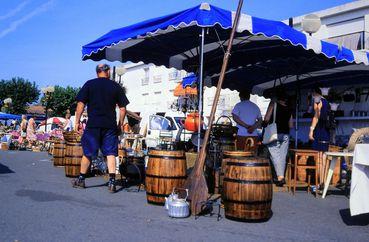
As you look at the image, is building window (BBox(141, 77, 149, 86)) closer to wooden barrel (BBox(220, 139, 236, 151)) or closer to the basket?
the basket

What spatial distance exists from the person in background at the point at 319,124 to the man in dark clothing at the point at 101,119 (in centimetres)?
379

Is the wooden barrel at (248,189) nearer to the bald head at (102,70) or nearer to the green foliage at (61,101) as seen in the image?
the bald head at (102,70)

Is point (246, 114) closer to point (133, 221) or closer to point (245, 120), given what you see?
point (245, 120)

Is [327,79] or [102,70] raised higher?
[327,79]

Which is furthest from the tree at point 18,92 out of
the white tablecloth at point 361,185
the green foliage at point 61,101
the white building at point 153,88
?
the white tablecloth at point 361,185

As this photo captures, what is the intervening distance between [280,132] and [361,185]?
11.2 ft

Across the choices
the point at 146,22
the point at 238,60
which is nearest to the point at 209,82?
the point at 238,60

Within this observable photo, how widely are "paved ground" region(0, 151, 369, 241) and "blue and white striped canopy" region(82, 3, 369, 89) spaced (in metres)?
2.77

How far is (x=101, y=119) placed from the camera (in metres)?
6.80

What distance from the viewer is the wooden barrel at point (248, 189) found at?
4.87 meters

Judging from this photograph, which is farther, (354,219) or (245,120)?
(245,120)

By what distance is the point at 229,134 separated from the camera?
8.16m

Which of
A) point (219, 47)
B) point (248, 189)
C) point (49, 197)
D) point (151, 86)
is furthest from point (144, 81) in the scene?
point (248, 189)

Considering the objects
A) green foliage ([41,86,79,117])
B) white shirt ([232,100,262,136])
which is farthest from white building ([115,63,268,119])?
green foliage ([41,86,79,117])
